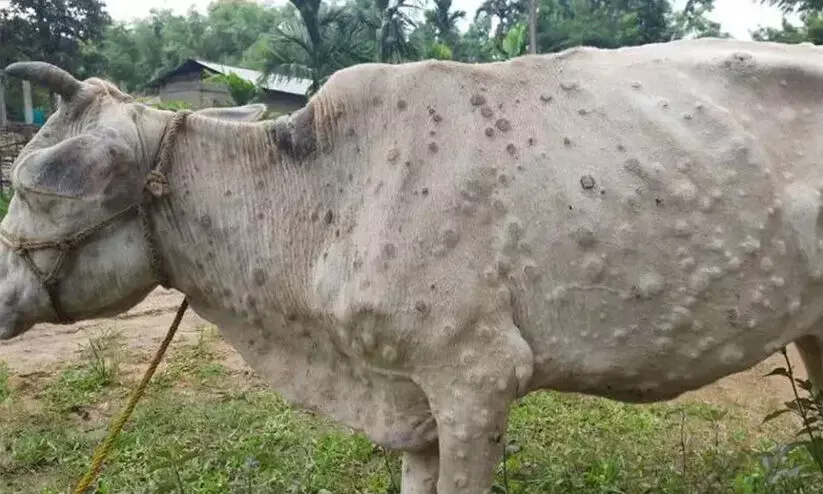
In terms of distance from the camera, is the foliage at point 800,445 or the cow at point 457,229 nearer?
the cow at point 457,229

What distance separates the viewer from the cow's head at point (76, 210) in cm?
297

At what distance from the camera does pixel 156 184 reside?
122 inches

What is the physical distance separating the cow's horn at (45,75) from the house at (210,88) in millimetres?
31439

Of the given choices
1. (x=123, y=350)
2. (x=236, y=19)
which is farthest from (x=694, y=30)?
(x=123, y=350)

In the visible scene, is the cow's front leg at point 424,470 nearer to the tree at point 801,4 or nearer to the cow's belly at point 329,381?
the cow's belly at point 329,381

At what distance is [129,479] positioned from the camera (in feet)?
15.9

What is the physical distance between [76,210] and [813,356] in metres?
3.13

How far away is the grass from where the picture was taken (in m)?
4.43

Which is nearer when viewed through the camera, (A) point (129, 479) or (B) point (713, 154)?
(B) point (713, 154)

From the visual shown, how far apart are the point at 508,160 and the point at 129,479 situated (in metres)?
3.14

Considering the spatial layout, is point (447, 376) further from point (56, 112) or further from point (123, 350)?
point (123, 350)

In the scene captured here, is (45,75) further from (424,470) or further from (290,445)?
(290,445)

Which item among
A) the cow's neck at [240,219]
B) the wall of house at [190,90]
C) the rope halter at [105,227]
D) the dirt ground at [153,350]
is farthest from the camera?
the wall of house at [190,90]

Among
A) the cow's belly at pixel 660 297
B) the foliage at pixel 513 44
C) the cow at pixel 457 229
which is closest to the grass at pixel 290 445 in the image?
the cow's belly at pixel 660 297
